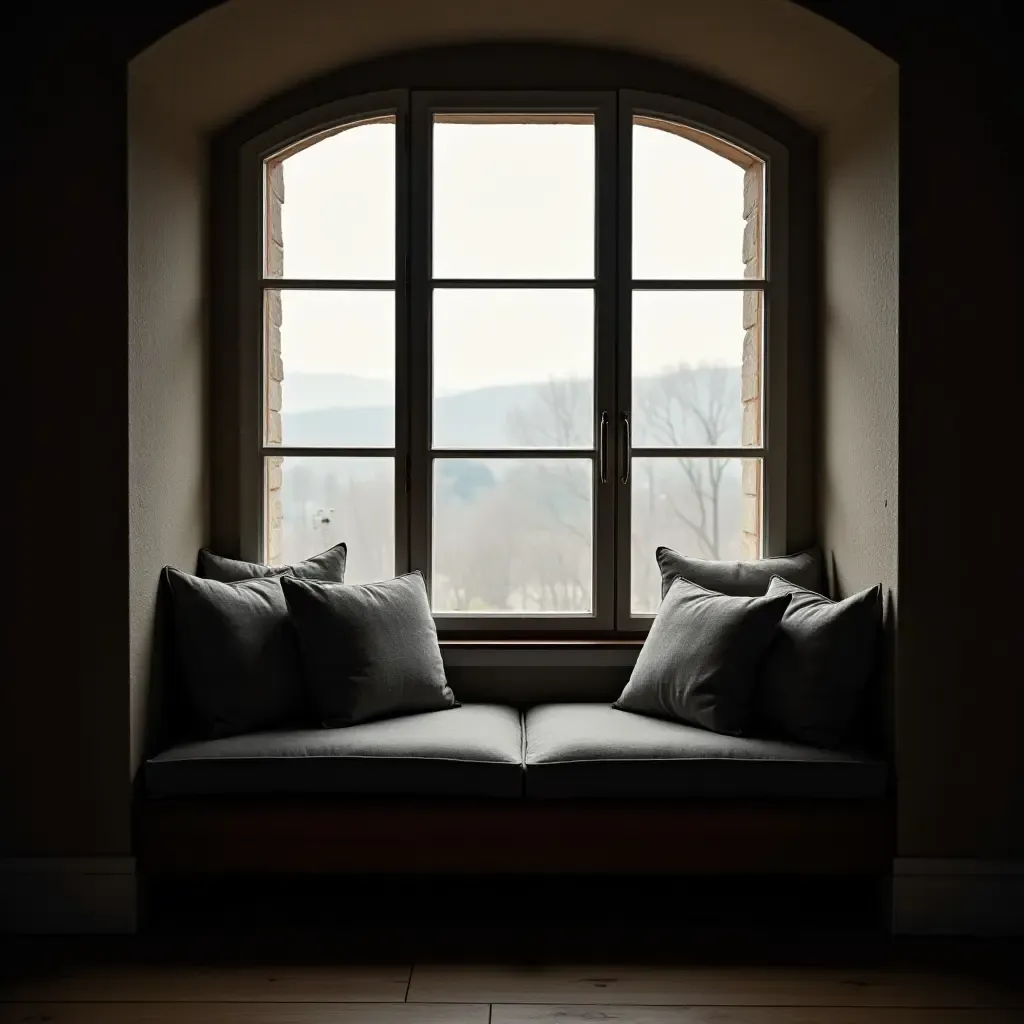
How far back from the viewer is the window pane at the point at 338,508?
11.6 feet

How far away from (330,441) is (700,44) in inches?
69.6

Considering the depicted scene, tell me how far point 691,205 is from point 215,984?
9.16 feet

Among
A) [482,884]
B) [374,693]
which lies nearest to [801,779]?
[482,884]

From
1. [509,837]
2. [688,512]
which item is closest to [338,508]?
[688,512]

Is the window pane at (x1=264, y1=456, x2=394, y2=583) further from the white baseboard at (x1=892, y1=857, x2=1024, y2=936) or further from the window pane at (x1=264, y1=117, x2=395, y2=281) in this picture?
the white baseboard at (x1=892, y1=857, x2=1024, y2=936)

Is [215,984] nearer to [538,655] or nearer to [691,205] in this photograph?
[538,655]

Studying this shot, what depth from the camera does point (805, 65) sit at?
309cm

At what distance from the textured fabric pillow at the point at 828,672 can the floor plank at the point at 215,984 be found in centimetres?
117

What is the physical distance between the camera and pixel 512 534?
3.54m

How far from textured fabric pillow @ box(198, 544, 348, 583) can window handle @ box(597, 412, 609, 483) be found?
3.05 feet

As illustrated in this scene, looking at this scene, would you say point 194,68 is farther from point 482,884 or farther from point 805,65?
point 482,884

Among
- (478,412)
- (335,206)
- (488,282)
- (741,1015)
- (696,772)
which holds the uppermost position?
(335,206)

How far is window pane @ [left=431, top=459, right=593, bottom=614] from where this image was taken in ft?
11.6

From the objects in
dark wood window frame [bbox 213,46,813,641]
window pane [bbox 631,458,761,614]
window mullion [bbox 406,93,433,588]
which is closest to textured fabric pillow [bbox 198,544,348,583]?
dark wood window frame [bbox 213,46,813,641]
